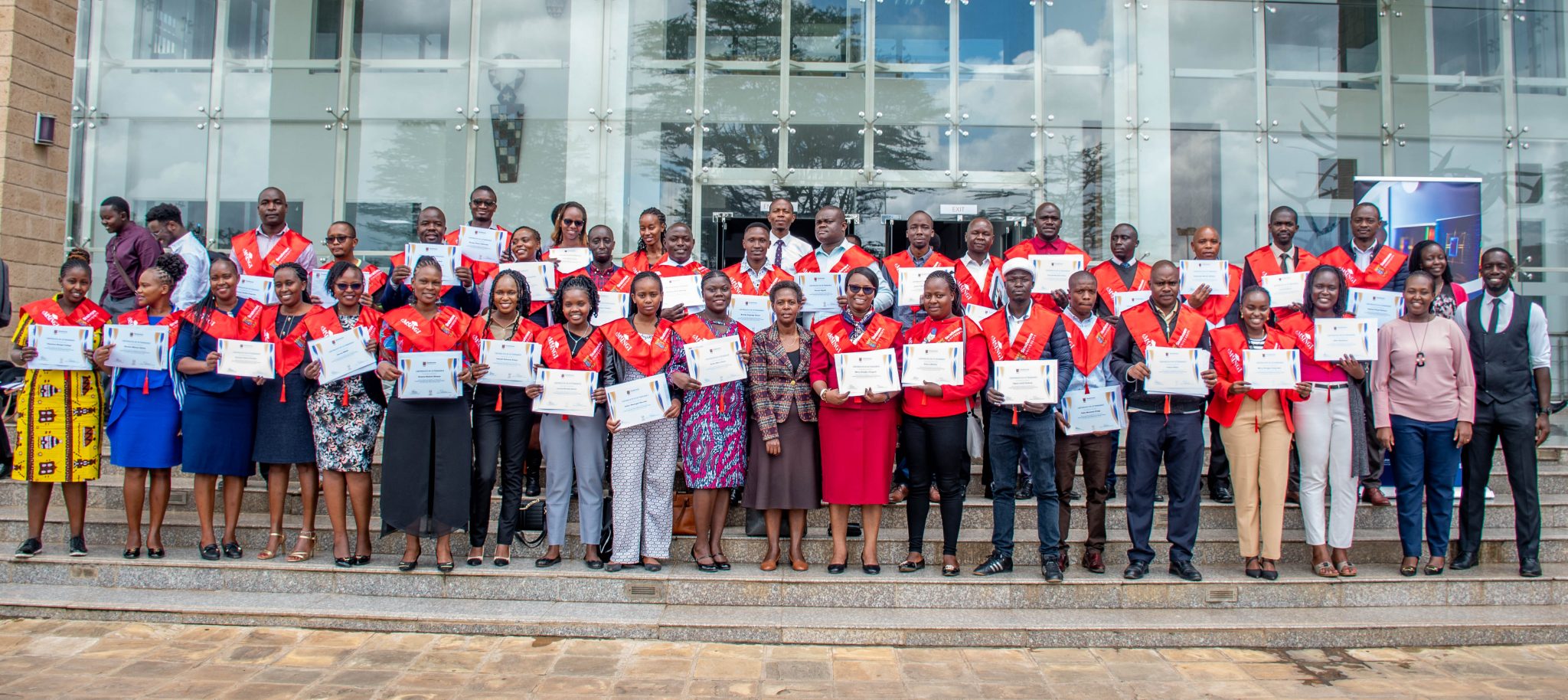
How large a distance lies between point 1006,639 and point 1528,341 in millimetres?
4329

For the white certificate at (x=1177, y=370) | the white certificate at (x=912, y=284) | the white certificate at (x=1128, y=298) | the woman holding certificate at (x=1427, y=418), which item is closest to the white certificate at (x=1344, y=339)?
the woman holding certificate at (x=1427, y=418)

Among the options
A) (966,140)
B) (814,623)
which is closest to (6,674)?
(814,623)

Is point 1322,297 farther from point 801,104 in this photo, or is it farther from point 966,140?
point 801,104

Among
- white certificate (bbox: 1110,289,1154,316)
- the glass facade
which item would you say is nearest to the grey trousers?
white certificate (bbox: 1110,289,1154,316)

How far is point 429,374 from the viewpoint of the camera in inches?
244

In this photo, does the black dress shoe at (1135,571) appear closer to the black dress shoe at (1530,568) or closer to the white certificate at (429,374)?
the black dress shoe at (1530,568)

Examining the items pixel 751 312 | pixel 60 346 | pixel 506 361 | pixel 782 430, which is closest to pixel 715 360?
pixel 782 430

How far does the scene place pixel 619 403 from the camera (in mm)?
6266

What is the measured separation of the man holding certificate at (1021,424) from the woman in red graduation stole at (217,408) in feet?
16.3

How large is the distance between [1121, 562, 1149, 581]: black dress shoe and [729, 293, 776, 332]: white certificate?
292 centimetres

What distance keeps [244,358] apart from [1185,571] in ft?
20.4

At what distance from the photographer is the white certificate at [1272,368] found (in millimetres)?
6266

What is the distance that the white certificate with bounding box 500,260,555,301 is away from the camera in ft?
24.1

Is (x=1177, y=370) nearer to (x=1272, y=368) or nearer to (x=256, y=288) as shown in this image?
(x=1272, y=368)
